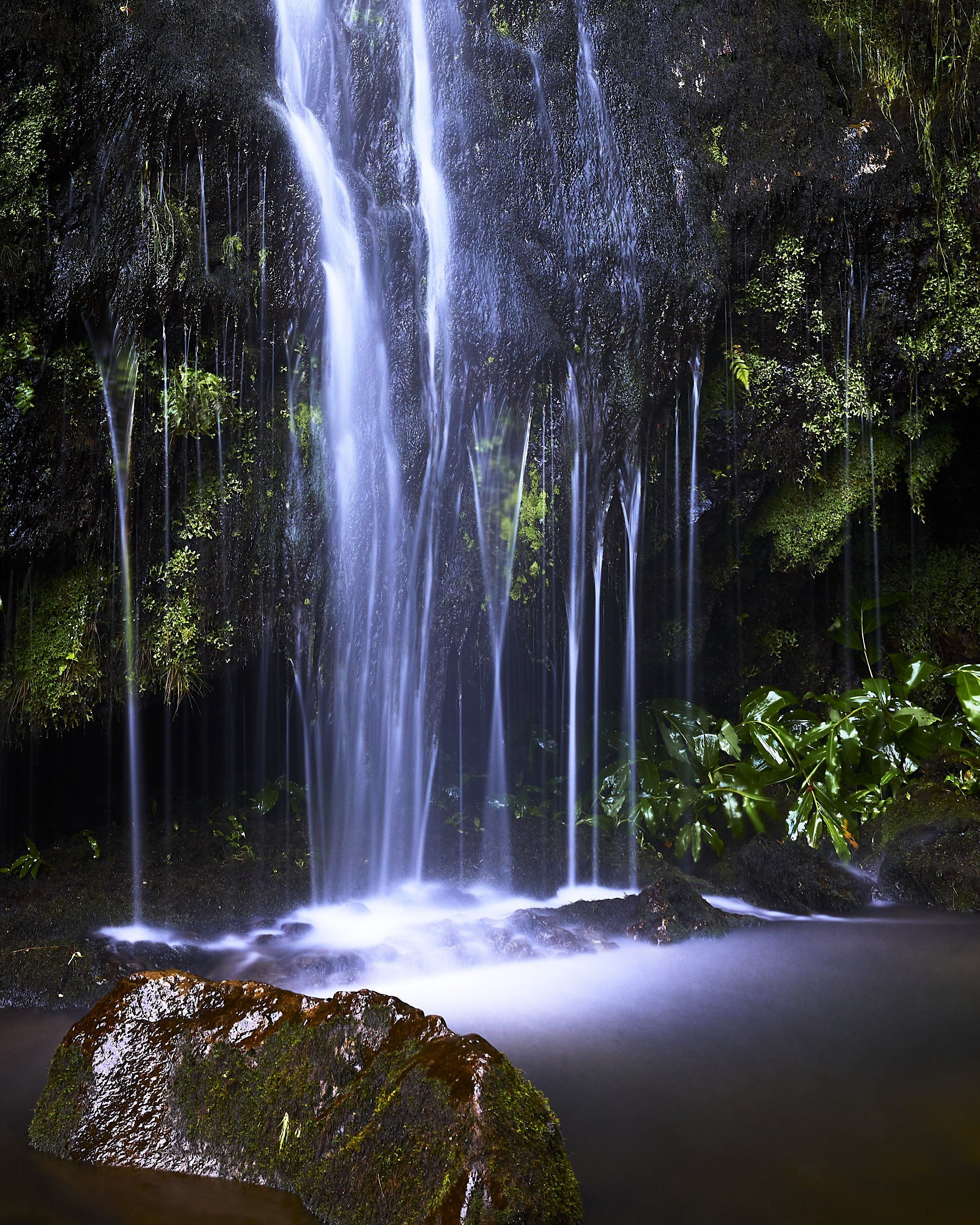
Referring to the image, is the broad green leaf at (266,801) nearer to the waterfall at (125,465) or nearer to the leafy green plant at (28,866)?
the waterfall at (125,465)

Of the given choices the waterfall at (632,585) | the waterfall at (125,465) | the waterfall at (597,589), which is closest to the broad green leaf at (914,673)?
the waterfall at (632,585)

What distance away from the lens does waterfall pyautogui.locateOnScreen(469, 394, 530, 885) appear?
5203mm

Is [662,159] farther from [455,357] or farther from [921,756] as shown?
[921,756]

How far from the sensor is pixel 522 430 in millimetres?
5227

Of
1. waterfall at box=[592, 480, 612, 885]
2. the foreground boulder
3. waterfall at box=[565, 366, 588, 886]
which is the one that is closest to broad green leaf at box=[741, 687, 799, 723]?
waterfall at box=[592, 480, 612, 885]

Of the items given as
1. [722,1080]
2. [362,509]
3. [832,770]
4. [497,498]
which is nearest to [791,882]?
[832,770]

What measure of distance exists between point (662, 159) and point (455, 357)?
1823 mm

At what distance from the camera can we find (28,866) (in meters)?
4.85

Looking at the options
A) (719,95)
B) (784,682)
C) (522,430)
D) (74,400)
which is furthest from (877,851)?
(74,400)

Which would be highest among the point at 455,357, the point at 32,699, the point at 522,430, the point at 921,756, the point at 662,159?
the point at 662,159

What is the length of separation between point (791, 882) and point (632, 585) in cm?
203

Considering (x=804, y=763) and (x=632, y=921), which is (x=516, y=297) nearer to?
(x=804, y=763)

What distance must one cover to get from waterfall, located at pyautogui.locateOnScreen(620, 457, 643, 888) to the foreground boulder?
342cm

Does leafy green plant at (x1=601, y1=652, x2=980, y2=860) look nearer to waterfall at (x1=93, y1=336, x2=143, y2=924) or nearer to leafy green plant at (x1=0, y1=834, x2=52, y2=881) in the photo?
waterfall at (x1=93, y1=336, x2=143, y2=924)
